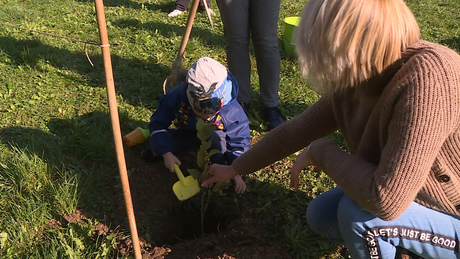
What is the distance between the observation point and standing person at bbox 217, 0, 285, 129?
Answer: 9.11ft

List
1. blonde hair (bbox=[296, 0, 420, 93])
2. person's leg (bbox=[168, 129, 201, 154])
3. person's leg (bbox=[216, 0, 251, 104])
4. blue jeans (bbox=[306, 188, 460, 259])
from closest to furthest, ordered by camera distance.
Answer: blonde hair (bbox=[296, 0, 420, 93])
blue jeans (bbox=[306, 188, 460, 259])
person's leg (bbox=[168, 129, 201, 154])
person's leg (bbox=[216, 0, 251, 104])

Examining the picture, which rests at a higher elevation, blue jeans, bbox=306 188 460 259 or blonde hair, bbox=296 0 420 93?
blonde hair, bbox=296 0 420 93

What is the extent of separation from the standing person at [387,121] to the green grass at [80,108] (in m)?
0.65

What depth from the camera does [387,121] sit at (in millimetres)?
1312

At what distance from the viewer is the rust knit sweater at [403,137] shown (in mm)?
1188

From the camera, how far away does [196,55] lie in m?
3.96

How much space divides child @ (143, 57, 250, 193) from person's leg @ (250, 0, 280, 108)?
0.66m

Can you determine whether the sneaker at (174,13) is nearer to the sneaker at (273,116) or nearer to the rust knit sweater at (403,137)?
the sneaker at (273,116)

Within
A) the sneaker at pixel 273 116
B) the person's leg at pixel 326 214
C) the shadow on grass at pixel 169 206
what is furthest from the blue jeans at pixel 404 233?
the sneaker at pixel 273 116

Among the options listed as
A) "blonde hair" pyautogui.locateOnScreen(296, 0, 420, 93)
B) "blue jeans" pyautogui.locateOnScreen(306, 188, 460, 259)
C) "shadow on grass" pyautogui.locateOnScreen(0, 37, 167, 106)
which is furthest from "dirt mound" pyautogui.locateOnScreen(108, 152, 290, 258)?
"blonde hair" pyautogui.locateOnScreen(296, 0, 420, 93)

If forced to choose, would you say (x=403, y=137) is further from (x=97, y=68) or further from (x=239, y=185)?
(x=97, y=68)

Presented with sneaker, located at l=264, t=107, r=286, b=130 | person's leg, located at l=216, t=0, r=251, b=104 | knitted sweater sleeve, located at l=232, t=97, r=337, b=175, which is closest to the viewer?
knitted sweater sleeve, located at l=232, t=97, r=337, b=175

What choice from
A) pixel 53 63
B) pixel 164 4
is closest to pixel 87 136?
pixel 53 63

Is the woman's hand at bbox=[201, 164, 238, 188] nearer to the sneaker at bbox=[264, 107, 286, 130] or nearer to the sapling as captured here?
the sapling
